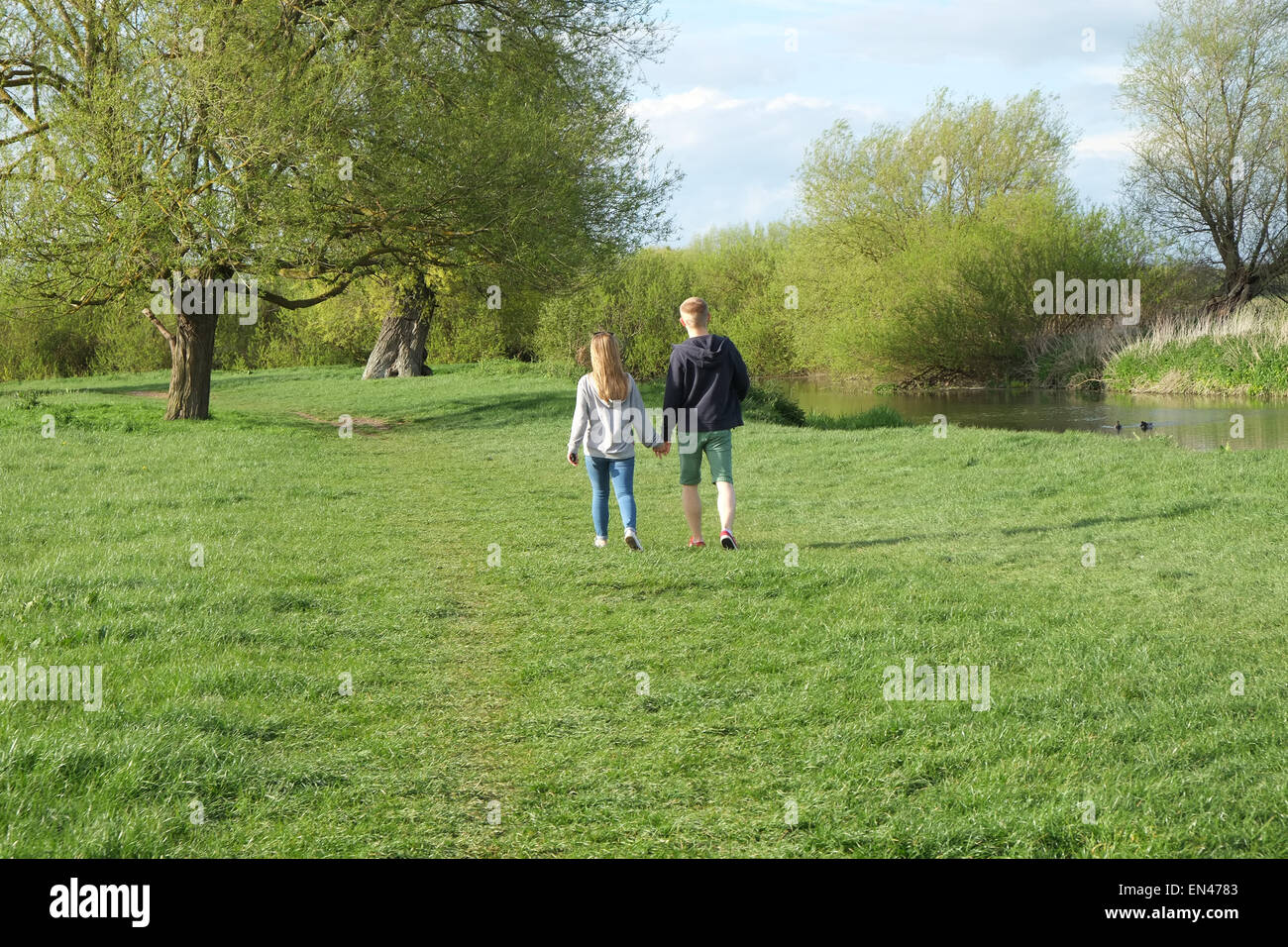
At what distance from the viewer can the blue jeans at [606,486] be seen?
948cm

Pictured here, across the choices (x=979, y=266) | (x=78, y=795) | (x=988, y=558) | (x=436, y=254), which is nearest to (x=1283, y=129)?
(x=979, y=266)

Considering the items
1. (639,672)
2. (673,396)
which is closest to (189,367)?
(673,396)

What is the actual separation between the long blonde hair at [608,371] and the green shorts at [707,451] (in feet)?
2.38

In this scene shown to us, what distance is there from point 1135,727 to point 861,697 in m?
1.36

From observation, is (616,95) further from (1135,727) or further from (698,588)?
(1135,727)

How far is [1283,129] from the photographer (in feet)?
121

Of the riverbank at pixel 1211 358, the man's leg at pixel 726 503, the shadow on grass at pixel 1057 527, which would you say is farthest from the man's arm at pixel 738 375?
the riverbank at pixel 1211 358

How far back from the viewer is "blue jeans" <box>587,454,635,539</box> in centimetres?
948

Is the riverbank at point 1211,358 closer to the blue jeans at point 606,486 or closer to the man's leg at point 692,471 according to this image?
the man's leg at point 692,471

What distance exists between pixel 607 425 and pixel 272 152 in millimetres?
11197

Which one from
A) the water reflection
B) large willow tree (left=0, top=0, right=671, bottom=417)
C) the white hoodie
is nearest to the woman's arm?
the white hoodie

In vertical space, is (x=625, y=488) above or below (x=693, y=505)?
above

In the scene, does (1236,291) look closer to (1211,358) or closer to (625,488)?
(1211,358)

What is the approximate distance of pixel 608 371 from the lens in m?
9.52
